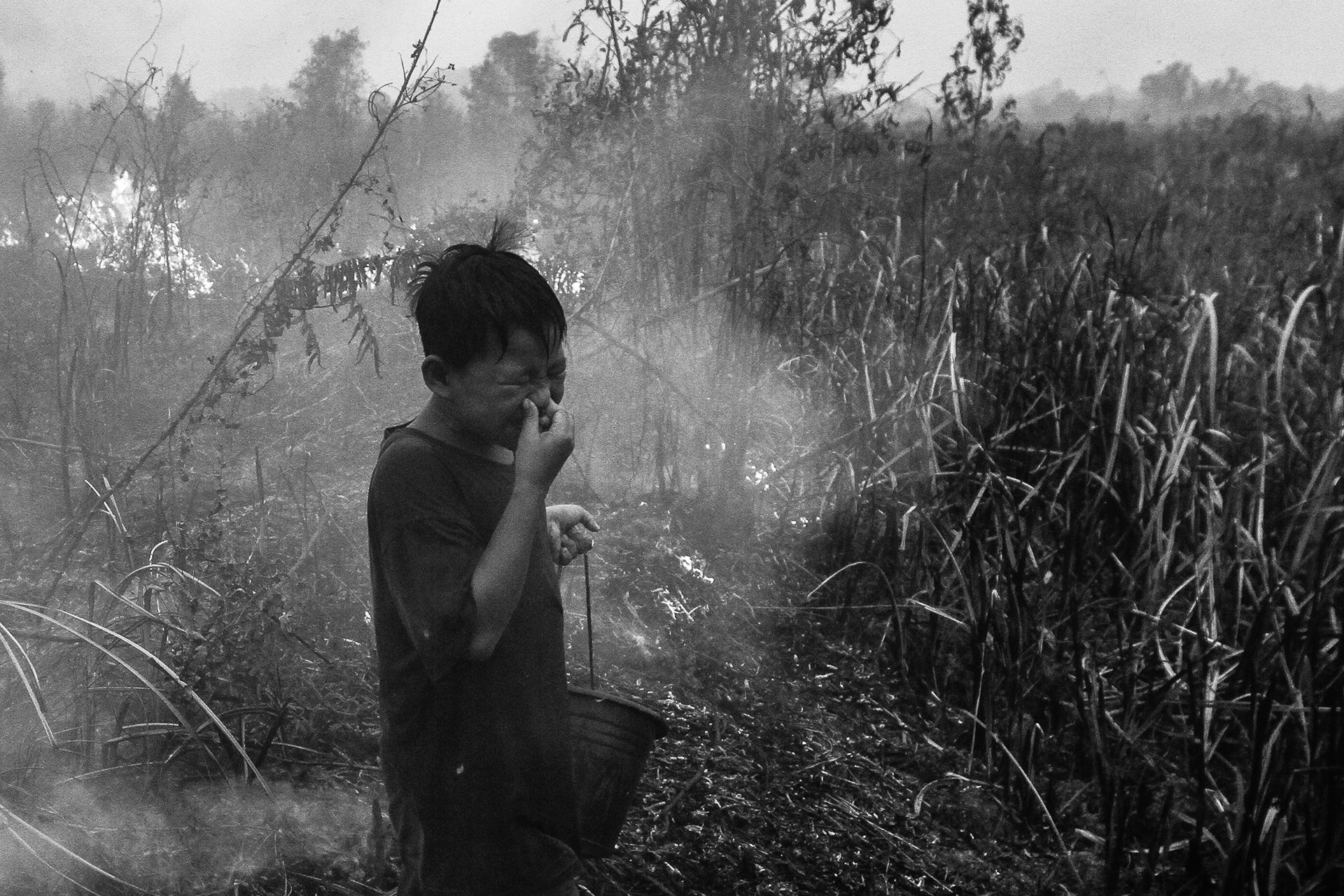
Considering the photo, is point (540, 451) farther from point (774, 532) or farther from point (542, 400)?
point (774, 532)

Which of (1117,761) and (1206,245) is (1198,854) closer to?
(1117,761)

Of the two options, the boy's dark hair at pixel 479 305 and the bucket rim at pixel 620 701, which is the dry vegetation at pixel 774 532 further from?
the boy's dark hair at pixel 479 305

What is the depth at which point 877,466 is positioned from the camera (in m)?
3.83

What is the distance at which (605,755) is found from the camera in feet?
5.68

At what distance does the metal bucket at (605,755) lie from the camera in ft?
5.64

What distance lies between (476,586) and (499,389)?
27 cm

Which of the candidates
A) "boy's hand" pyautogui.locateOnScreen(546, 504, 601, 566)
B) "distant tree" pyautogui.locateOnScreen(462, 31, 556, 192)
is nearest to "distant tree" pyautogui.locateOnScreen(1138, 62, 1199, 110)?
"distant tree" pyautogui.locateOnScreen(462, 31, 556, 192)

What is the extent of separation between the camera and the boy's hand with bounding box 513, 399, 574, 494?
4.53 ft

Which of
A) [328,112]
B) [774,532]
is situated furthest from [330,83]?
[774,532]

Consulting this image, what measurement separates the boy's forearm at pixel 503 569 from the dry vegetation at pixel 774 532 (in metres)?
0.82

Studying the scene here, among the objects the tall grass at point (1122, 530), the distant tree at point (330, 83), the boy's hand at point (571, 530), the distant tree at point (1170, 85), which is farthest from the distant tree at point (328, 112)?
the distant tree at point (1170, 85)

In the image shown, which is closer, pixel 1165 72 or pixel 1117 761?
pixel 1117 761

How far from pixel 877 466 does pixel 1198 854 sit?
1900 mm

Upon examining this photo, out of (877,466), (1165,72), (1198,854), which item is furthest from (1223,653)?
(1165,72)
